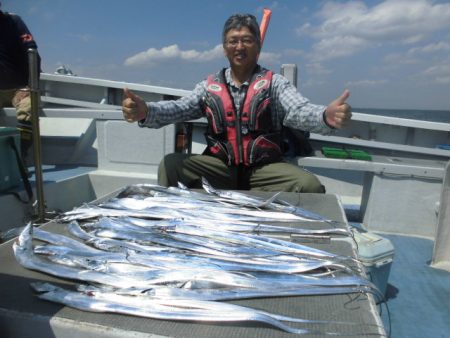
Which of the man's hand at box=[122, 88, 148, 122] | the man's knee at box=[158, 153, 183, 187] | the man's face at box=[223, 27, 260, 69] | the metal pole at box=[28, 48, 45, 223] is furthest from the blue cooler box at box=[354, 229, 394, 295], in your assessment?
the metal pole at box=[28, 48, 45, 223]

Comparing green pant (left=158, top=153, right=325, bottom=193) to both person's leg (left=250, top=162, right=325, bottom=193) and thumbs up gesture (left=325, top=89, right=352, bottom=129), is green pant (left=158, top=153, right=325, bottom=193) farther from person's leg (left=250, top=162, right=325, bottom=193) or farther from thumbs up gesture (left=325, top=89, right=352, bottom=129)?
thumbs up gesture (left=325, top=89, right=352, bottom=129)

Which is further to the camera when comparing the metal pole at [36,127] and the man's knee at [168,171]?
the man's knee at [168,171]

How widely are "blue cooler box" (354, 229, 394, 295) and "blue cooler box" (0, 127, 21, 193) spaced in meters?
3.21

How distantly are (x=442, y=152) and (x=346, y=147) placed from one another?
136 centimetres

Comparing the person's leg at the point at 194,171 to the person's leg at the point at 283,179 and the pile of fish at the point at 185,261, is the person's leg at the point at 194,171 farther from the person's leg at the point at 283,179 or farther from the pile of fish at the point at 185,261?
the pile of fish at the point at 185,261

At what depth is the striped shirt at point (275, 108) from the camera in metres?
2.96

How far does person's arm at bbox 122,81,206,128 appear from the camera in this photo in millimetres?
2967

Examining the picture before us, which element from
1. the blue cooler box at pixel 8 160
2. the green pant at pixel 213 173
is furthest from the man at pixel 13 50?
the green pant at pixel 213 173

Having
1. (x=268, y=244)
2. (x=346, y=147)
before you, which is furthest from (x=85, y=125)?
(x=268, y=244)

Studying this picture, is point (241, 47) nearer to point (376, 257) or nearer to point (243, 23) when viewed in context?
point (243, 23)

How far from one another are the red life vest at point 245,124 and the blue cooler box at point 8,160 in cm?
189

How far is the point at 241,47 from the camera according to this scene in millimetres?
3289

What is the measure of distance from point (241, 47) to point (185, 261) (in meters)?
2.31

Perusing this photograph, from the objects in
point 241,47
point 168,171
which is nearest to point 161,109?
point 168,171
